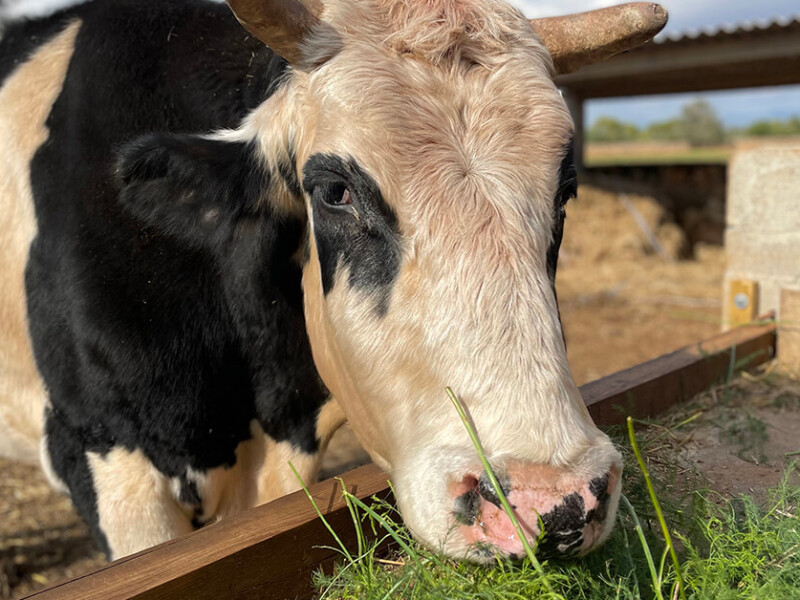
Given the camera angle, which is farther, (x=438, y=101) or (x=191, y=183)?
(x=191, y=183)

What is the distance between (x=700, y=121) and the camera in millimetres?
94750

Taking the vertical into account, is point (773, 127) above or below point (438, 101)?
below

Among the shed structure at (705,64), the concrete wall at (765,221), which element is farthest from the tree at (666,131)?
the concrete wall at (765,221)

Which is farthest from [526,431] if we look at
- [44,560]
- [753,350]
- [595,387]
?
[44,560]

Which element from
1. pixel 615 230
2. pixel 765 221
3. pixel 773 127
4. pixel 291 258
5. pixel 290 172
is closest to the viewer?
pixel 290 172

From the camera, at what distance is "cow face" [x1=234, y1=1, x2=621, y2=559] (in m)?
1.43

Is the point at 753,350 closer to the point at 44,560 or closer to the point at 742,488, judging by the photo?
the point at 742,488

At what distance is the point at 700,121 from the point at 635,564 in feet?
341

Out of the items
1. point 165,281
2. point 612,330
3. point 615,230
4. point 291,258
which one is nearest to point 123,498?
point 165,281

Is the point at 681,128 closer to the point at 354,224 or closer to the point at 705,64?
the point at 705,64

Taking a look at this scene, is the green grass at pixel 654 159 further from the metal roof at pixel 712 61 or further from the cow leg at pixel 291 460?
the cow leg at pixel 291 460

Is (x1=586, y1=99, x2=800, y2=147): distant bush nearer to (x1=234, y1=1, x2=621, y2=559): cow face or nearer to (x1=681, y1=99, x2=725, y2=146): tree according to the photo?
(x1=681, y1=99, x2=725, y2=146): tree

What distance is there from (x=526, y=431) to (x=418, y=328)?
0.36 metres

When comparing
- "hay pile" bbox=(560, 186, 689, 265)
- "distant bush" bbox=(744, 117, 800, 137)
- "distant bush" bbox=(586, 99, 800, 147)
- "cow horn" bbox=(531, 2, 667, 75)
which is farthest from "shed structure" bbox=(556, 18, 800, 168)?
"distant bush" bbox=(586, 99, 800, 147)
